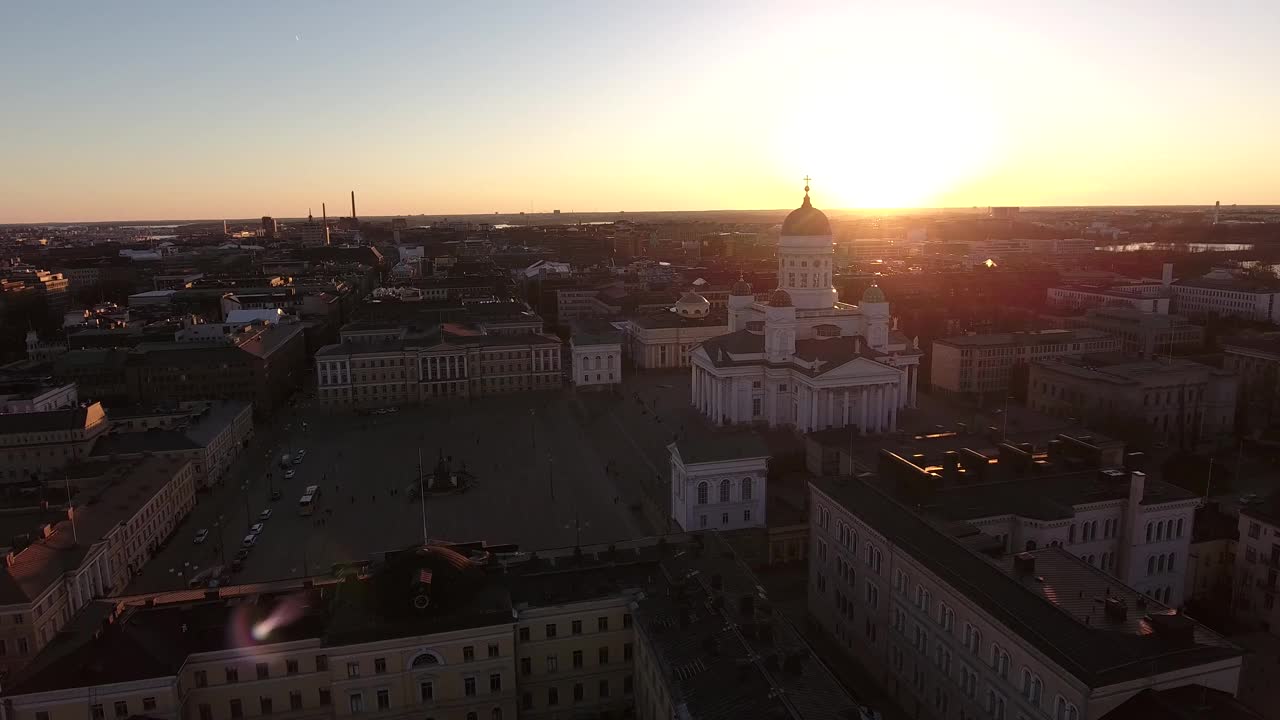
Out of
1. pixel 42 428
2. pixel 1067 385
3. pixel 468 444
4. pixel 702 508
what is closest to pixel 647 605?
pixel 702 508

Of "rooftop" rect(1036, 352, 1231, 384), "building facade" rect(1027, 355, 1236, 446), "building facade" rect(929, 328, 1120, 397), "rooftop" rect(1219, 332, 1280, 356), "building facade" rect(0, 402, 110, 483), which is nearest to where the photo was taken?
"building facade" rect(0, 402, 110, 483)

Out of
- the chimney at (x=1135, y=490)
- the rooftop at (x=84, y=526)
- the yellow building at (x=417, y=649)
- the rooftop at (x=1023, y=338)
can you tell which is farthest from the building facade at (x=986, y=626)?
the rooftop at (x=1023, y=338)

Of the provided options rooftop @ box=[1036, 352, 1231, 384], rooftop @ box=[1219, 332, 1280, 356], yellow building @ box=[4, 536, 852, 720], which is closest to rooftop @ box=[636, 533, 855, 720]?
yellow building @ box=[4, 536, 852, 720]

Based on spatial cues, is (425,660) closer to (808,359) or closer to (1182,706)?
(1182,706)

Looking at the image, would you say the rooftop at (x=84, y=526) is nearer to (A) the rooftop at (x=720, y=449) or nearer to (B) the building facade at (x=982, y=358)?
(A) the rooftop at (x=720, y=449)

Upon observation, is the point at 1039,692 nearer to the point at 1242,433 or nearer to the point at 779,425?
the point at 779,425

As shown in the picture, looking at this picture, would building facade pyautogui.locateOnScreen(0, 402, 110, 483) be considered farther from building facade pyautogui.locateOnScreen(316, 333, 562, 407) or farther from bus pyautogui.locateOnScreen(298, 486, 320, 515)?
building facade pyautogui.locateOnScreen(316, 333, 562, 407)

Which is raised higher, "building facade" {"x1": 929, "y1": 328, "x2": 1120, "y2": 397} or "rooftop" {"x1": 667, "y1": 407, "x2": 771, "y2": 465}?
"rooftop" {"x1": 667, "y1": 407, "x2": 771, "y2": 465}
